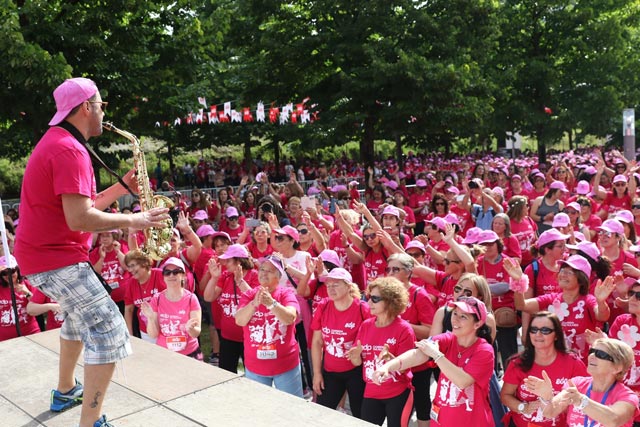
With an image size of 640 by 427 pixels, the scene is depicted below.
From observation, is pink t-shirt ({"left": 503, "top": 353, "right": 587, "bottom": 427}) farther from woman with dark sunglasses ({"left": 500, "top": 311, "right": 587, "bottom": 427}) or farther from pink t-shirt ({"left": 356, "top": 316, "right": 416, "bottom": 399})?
pink t-shirt ({"left": 356, "top": 316, "right": 416, "bottom": 399})

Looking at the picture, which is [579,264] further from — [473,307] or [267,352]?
[267,352]

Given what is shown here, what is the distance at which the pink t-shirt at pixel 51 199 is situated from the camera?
10.6ft

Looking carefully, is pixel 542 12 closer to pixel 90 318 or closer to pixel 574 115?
pixel 574 115

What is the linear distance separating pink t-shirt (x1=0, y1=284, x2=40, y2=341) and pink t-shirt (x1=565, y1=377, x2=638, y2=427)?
530cm

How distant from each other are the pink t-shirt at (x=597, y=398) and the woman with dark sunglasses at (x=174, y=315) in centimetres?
336

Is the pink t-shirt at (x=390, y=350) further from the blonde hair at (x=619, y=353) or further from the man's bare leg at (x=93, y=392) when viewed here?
the man's bare leg at (x=93, y=392)

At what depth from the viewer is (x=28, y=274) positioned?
346 centimetres

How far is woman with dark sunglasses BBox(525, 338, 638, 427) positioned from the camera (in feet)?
13.0

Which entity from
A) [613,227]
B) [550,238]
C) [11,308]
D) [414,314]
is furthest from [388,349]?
[11,308]

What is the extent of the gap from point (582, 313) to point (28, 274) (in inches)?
176

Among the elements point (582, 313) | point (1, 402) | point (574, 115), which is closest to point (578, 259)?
point (582, 313)

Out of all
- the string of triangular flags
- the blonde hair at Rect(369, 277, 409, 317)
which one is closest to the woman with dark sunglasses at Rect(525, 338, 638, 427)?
the blonde hair at Rect(369, 277, 409, 317)

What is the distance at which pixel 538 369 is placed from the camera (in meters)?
4.68

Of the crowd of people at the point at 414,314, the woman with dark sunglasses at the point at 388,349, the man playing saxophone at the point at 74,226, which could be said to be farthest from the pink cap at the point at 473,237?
the man playing saxophone at the point at 74,226
